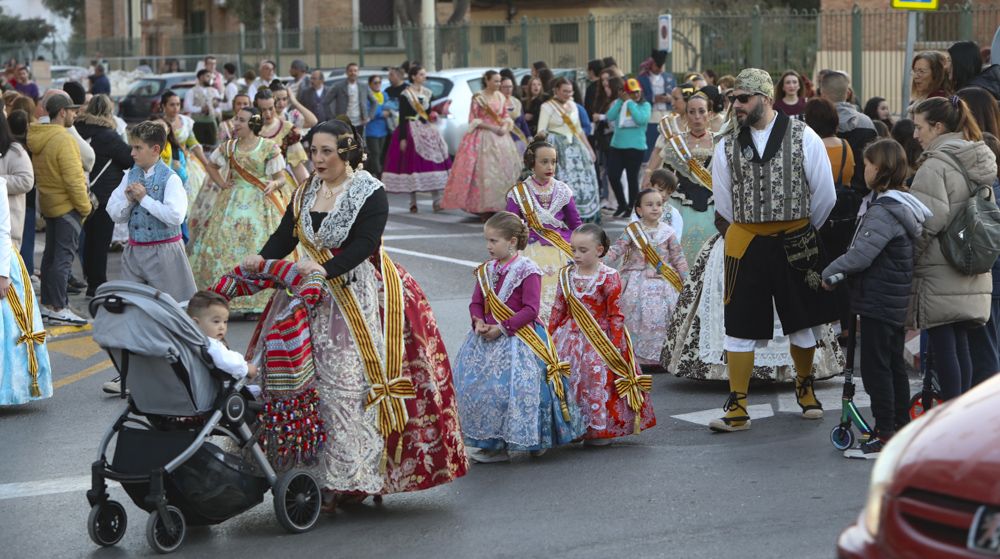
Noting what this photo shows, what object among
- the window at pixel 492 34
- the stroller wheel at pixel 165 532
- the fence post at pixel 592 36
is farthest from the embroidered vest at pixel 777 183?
the window at pixel 492 34

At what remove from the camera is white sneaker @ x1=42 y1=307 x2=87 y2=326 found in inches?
473

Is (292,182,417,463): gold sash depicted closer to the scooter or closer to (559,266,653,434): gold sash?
(559,266,653,434): gold sash

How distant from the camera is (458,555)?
Answer: 6180 millimetres

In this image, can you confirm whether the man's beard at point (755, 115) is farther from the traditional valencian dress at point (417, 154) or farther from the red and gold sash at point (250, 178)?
the traditional valencian dress at point (417, 154)

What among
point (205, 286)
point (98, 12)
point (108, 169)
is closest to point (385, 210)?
point (205, 286)

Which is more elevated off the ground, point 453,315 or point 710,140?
point 710,140

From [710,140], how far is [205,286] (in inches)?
171

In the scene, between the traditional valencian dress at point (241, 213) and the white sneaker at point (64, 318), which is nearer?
the white sneaker at point (64, 318)

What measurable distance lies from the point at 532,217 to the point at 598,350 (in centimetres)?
219

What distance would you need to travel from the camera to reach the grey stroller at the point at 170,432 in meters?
6.08

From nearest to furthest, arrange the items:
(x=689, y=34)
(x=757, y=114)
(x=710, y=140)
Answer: (x=757, y=114) < (x=710, y=140) < (x=689, y=34)

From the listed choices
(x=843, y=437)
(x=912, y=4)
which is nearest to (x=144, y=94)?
(x=912, y=4)

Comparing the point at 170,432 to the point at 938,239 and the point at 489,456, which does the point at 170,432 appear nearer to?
the point at 489,456

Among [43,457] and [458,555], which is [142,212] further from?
[458,555]
